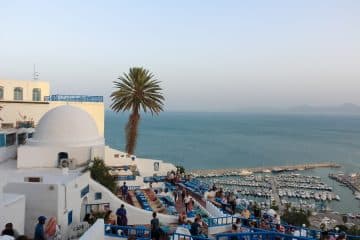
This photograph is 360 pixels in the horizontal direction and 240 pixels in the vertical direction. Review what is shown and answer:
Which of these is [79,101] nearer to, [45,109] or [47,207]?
[45,109]

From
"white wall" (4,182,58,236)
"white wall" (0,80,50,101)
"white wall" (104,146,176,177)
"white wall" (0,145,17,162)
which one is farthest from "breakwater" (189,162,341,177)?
"white wall" (4,182,58,236)

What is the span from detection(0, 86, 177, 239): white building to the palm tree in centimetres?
471

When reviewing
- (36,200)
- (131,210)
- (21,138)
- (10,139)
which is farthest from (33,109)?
(36,200)

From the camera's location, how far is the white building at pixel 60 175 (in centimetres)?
1363

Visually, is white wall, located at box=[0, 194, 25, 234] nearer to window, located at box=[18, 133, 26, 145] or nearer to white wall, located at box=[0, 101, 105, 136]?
window, located at box=[18, 133, 26, 145]

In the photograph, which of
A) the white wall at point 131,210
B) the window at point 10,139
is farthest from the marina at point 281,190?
the white wall at point 131,210

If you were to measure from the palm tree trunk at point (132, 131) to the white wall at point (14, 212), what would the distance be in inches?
728

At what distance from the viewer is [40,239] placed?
10.2 metres

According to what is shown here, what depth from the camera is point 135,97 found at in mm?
31781

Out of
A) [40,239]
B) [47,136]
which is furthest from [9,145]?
[40,239]

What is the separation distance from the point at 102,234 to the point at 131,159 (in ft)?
47.5

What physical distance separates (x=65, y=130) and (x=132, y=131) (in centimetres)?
939

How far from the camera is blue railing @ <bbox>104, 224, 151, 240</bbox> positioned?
13133 millimetres

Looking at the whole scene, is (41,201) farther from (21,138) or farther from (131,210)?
(21,138)
